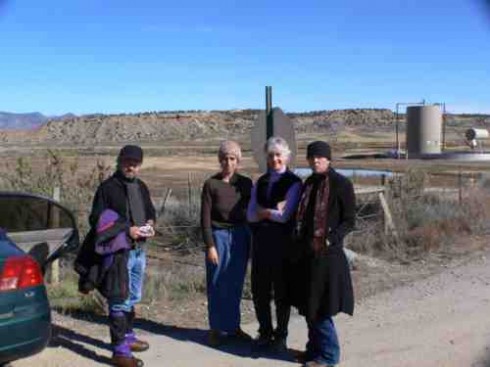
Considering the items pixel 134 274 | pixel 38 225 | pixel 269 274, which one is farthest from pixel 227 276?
pixel 38 225

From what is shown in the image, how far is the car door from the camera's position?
6.44m

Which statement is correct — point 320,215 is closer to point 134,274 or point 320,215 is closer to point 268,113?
point 134,274

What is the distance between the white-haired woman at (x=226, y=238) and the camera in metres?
5.93

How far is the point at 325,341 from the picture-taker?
545 centimetres

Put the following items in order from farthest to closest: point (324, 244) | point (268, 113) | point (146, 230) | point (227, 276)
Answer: point (268, 113)
point (227, 276)
point (146, 230)
point (324, 244)

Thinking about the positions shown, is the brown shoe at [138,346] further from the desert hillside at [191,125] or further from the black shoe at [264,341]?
the desert hillside at [191,125]

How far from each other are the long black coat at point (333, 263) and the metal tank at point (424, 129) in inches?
1768

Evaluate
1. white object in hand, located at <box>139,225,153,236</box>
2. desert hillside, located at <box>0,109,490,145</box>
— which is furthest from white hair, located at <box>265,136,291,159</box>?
desert hillside, located at <box>0,109,490,145</box>

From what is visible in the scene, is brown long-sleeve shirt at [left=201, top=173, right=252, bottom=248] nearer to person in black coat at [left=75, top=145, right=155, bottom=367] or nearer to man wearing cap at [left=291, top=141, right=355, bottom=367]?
person in black coat at [left=75, top=145, right=155, bottom=367]

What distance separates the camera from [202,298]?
26.7ft

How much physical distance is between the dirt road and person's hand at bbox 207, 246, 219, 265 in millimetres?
735

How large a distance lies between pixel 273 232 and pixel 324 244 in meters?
0.62

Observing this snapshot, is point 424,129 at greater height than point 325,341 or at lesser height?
greater

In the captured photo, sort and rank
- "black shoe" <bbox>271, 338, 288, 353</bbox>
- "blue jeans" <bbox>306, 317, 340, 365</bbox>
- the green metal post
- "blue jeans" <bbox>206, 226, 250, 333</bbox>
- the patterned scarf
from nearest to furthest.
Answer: the patterned scarf < "blue jeans" <bbox>306, 317, 340, 365</bbox> < "black shoe" <bbox>271, 338, 288, 353</bbox> < "blue jeans" <bbox>206, 226, 250, 333</bbox> < the green metal post
